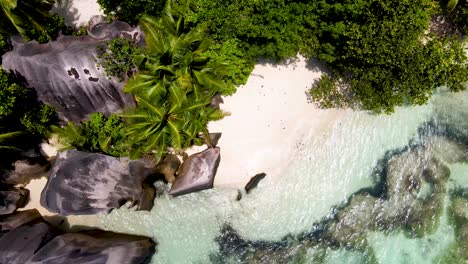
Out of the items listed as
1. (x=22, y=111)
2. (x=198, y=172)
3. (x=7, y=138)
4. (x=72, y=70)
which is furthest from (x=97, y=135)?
(x=198, y=172)

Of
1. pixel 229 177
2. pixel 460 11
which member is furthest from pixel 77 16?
pixel 460 11

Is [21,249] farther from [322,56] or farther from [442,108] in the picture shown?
[442,108]

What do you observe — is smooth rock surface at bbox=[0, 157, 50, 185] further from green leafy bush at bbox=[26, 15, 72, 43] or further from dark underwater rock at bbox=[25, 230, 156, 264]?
green leafy bush at bbox=[26, 15, 72, 43]

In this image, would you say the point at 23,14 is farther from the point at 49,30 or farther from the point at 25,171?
the point at 25,171

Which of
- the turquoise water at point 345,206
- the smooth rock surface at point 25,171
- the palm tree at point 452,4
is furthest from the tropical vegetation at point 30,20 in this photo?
the palm tree at point 452,4

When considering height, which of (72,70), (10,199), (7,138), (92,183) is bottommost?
(10,199)
